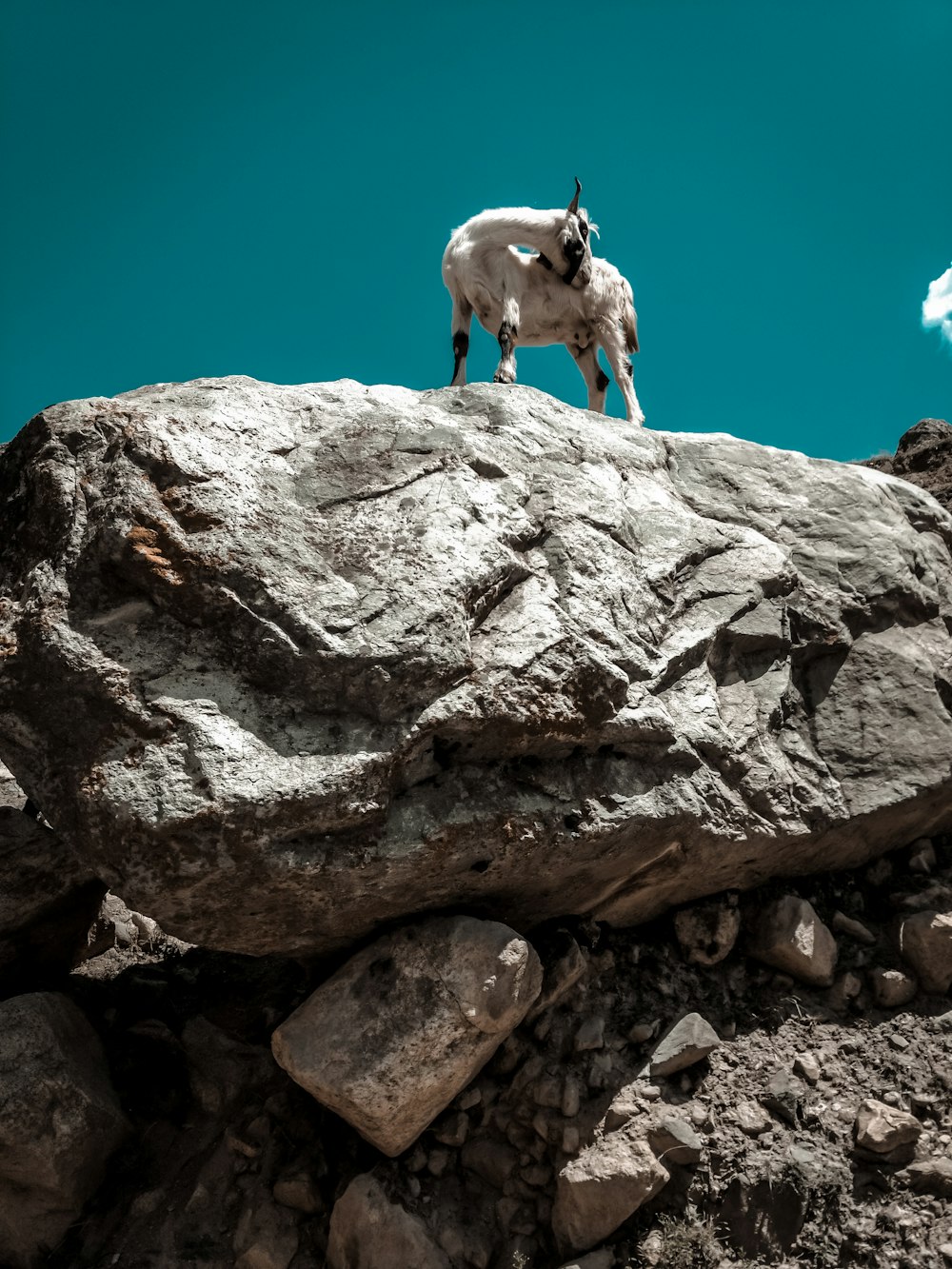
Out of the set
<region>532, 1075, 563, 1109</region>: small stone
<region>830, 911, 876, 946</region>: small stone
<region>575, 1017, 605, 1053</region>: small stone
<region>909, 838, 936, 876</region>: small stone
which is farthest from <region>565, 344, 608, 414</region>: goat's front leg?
<region>532, 1075, 563, 1109</region>: small stone

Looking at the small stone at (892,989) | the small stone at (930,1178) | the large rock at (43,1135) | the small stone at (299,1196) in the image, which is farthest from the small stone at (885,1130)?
the large rock at (43,1135)

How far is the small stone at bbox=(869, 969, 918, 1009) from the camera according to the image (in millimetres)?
4051

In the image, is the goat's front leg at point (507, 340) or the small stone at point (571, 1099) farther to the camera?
the goat's front leg at point (507, 340)

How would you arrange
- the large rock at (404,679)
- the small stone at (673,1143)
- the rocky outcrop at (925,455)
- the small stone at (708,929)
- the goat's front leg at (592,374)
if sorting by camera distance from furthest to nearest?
the goat's front leg at (592,374)
the rocky outcrop at (925,455)
the small stone at (708,929)
the small stone at (673,1143)
the large rock at (404,679)

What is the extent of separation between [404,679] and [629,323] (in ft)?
26.1

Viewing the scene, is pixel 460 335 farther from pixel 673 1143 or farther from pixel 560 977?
pixel 673 1143

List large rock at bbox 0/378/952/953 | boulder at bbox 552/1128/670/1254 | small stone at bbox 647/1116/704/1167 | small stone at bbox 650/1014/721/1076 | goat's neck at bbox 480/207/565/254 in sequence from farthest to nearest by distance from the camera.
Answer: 1. goat's neck at bbox 480/207/565/254
2. small stone at bbox 650/1014/721/1076
3. small stone at bbox 647/1116/704/1167
4. boulder at bbox 552/1128/670/1254
5. large rock at bbox 0/378/952/953

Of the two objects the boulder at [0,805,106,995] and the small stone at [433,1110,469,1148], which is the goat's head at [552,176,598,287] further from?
the small stone at [433,1110,469,1148]

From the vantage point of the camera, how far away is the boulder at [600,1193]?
3.30 metres

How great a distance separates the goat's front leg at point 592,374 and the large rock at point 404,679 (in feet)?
19.6

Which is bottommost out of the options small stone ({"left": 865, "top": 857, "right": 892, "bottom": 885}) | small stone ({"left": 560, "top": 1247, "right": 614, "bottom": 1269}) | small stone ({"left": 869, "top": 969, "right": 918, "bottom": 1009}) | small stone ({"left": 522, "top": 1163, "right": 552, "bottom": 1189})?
small stone ({"left": 560, "top": 1247, "right": 614, "bottom": 1269})

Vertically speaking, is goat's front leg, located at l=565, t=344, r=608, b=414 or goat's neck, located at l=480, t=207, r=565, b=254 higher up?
goat's neck, located at l=480, t=207, r=565, b=254

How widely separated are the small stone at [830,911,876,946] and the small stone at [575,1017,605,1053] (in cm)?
127

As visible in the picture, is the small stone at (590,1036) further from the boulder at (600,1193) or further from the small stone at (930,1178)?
the small stone at (930,1178)
